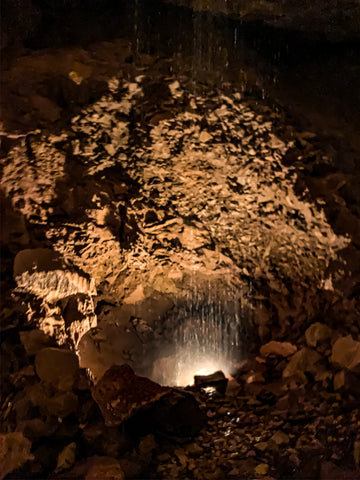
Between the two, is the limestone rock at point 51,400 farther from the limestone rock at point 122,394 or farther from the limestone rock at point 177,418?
the limestone rock at point 177,418

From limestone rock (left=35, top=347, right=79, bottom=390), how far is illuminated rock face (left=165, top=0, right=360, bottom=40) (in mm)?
2709

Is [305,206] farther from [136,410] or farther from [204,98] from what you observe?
[136,410]

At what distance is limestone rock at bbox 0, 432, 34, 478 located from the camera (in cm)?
204

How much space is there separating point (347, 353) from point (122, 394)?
5.24 feet

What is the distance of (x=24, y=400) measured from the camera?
2.31 m

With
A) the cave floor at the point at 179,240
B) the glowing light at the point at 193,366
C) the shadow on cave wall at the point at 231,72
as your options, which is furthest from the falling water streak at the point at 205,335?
the shadow on cave wall at the point at 231,72

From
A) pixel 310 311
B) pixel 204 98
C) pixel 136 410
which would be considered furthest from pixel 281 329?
pixel 204 98

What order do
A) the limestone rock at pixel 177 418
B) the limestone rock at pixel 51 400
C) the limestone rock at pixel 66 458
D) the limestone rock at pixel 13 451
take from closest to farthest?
the limestone rock at pixel 13 451 < the limestone rock at pixel 66 458 < the limestone rock at pixel 51 400 < the limestone rock at pixel 177 418

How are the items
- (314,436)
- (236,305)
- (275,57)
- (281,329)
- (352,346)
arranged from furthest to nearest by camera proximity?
1. (236,305)
2. (281,329)
3. (275,57)
4. (352,346)
5. (314,436)

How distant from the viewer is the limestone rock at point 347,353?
2825 millimetres

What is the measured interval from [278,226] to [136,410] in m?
2.03

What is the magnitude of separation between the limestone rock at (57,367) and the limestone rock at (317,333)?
75.9 inches

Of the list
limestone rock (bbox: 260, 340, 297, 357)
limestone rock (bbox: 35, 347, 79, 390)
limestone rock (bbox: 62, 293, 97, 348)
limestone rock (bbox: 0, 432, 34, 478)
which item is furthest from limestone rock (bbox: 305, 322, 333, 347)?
limestone rock (bbox: 0, 432, 34, 478)

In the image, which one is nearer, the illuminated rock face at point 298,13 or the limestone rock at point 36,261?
the limestone rock at point 36,261
